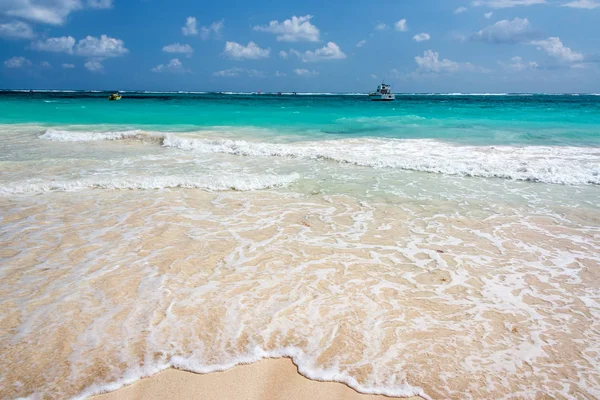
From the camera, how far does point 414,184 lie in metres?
10.8

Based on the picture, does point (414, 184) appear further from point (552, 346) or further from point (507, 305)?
point (552, 346)

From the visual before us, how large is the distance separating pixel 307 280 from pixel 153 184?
634 cm

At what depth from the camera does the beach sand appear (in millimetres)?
3232

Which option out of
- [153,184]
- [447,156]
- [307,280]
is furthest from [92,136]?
[307,280]

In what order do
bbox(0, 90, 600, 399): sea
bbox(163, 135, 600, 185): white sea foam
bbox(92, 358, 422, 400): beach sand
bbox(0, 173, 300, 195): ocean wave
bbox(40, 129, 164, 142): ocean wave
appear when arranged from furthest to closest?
1. bbox(40, 129, 164, 142): ocean wave
2. bbox(163, 135, 600, 185): white sea foam
3. bbox(0, 173, 300, 195): ocean wave
4. bbox(0, 90, 600, 399): sea
5. bbox(92, 358, 422, 400): beach sand

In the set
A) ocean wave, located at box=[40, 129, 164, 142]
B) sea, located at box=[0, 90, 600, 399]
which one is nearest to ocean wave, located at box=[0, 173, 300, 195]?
sea, located at box=[0, 90, 600, 399]

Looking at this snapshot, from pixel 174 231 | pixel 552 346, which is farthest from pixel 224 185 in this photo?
pixel 552 346

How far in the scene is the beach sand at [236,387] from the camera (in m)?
3.23

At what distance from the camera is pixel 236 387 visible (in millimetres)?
3322

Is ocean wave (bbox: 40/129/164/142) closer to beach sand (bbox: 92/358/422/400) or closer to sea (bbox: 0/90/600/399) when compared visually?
sea (bbox: 0/90/600/399)

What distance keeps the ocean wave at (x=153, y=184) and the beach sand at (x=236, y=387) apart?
22.1 ft

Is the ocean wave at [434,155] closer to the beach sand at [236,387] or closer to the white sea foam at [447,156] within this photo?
the white sea foam at [447,156]

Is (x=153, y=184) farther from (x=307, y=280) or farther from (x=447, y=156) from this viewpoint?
(x=447, y=156)

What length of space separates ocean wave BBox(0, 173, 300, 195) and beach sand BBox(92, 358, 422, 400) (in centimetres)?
674
